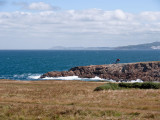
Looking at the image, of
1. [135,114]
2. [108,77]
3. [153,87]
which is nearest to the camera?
[135,114]

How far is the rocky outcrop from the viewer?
78275 millimetres

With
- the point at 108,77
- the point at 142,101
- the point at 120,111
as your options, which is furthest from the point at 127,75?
the point at 120,111

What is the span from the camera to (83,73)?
85562 millimetres

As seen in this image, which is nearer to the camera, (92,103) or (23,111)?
(23,111)

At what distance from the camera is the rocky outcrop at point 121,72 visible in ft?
257

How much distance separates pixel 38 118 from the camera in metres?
17.2

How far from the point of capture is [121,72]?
83.1 meters

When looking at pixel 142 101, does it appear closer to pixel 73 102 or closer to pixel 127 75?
pixel 73 102

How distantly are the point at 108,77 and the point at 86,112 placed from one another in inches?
2443

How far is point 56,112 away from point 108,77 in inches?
2441

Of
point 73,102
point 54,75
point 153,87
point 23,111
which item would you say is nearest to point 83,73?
point 54,75

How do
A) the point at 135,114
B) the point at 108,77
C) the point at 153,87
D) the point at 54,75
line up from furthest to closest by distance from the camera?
the point at 54,75 < the point at 108,77 < the point at 153,87 < the point at 135,114

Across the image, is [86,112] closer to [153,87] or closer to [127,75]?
[153,87]

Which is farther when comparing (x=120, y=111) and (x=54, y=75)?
(x=54, y=75)
